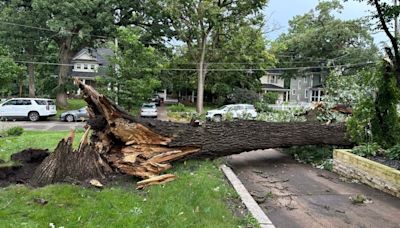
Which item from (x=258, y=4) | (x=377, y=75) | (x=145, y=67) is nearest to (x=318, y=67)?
(x=258, y=4)

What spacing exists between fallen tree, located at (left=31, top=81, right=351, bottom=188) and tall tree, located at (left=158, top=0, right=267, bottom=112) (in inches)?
825

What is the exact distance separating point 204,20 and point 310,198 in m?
24.8

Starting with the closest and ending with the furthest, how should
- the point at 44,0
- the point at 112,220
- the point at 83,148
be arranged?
the point at 112,220 → the point at 83,148 → the point at 44,0

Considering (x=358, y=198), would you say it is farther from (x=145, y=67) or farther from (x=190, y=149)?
(x=145, y=67)

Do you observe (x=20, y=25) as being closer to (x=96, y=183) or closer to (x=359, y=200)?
(x=96, y=183)

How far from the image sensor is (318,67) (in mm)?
42625

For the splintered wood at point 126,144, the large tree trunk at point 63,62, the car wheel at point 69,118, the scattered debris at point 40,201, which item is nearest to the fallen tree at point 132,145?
the splintered wood at point 126,144

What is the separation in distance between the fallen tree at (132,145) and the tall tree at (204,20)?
20.9m

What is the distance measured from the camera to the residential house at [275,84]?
50.5 metres

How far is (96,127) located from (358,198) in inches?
180

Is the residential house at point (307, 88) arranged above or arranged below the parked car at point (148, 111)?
above

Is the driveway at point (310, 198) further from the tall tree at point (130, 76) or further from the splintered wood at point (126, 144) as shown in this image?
the tall tree at point (130, 76)

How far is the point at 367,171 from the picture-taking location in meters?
7.19

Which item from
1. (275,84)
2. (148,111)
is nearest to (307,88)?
(275,84)
